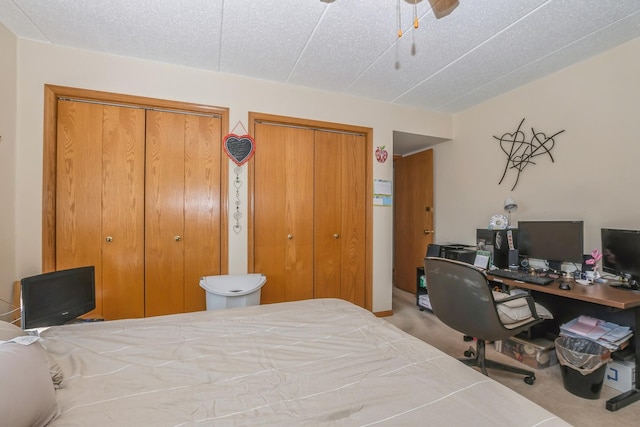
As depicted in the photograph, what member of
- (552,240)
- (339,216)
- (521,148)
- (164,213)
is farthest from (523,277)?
(164,213)

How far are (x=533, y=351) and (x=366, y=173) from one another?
7.33 feet

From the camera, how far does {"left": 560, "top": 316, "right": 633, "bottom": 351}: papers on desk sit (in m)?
1.89

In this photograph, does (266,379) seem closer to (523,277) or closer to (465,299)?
(465,299)

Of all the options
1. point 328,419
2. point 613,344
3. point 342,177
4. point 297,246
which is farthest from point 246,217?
point 613,344

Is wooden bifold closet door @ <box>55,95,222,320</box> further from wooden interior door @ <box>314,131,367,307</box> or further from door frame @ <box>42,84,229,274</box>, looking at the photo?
wooden interior door @ <box>314,131,367,307</box>

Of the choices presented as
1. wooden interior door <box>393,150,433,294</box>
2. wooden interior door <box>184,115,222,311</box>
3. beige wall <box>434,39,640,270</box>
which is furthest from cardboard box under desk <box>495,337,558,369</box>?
wooden interior door <box>184,115,222,311</box>

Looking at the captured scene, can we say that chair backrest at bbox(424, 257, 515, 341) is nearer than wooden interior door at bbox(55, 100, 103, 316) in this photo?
Yes

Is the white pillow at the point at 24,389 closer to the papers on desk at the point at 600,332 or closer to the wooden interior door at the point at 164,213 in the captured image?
the wooden interior door at the point at 164,213

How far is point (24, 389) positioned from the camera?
29.2 inches

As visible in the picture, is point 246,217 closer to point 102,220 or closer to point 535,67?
point 102,220

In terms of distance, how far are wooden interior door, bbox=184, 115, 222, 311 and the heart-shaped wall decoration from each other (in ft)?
0.34

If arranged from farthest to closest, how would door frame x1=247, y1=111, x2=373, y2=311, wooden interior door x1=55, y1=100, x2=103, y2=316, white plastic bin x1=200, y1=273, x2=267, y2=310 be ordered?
1. door frame x1=247, y1=111, x2=373, y2=311
2. white plastic bin x1=200, y1=273, x2=267, y2=310
3. wooden interior door x1=55, y1=100, x2=103, y2=316

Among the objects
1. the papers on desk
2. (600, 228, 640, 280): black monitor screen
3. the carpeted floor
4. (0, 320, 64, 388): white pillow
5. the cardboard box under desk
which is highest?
(600, 228, 640, 280): black monitor screen

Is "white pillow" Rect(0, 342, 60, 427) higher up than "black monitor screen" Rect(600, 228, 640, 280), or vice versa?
"black monitor screen" Rect(600, 228, 640, 280)
